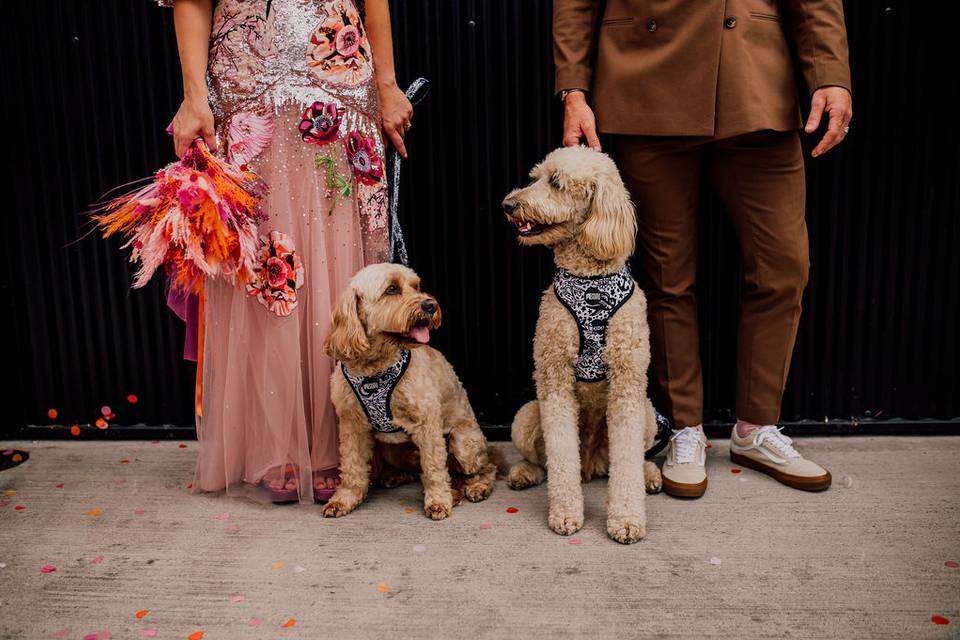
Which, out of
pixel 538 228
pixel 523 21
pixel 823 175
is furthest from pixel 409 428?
pixel 823 175

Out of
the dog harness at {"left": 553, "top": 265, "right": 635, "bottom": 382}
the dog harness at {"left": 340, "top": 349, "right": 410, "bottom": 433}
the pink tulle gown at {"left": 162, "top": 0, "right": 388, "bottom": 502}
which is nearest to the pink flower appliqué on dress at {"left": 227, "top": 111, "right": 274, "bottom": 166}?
the pink tulle gown at {"left": 162, "top": 0, "right": 388, "bottom": 502}

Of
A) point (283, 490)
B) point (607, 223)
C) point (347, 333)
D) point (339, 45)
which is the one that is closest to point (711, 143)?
point (607, 223)

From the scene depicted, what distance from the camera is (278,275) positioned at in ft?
8.28

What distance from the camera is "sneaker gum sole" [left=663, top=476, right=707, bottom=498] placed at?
256cm

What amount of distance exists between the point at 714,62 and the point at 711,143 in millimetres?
324

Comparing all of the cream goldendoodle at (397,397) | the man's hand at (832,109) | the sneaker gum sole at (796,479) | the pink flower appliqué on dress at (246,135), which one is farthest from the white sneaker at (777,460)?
the pink flower appliqué on dress at (246,135)

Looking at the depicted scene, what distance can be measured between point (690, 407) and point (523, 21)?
178 centimetres

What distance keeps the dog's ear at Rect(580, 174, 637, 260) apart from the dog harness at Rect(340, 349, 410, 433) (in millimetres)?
758

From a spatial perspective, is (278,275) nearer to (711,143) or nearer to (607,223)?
(607,223)

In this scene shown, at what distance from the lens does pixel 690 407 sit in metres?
2.79

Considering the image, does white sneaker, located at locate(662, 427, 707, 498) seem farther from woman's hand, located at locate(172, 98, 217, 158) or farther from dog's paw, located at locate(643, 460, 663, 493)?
woman's hand, located at locate(172, 98, 217, 158)

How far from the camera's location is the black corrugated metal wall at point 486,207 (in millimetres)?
3043

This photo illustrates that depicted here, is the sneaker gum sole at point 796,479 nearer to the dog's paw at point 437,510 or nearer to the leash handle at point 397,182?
the dog's paw at point 437,510

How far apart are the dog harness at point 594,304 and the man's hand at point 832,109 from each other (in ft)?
2.74
